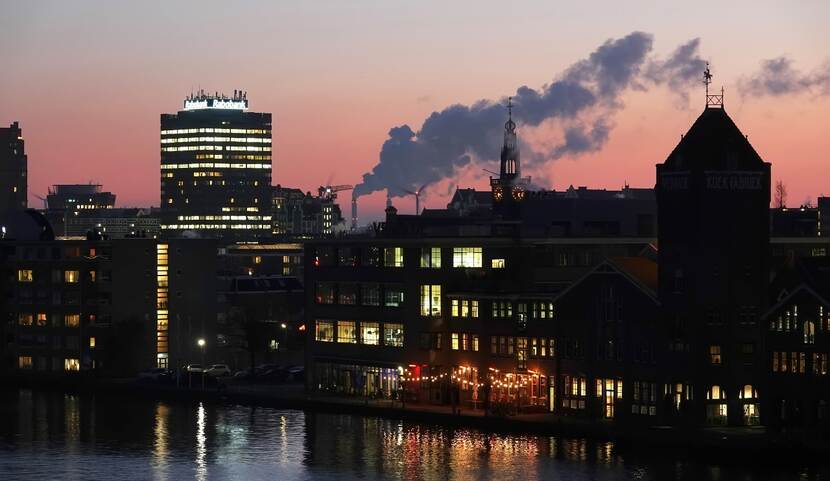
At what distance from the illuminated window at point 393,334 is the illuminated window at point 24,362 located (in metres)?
42.6

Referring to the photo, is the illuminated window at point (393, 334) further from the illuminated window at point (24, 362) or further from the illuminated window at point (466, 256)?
the illuminated window at point (24, 362)

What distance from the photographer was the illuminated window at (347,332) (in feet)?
429

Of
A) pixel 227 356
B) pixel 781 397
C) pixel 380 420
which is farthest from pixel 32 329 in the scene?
pixel 781 397

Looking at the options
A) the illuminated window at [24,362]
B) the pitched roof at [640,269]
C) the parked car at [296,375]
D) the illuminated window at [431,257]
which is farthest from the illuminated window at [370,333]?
the illuminated window at [24,362]

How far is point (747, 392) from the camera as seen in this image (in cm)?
10694

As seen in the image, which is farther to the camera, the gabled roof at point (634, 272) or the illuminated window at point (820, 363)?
the gabled roof at point (634, 272)

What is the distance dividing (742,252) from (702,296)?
3.30 meters

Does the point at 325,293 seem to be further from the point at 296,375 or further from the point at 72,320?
the point at 72,320

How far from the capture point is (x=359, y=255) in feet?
427

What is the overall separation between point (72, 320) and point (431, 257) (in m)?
43.2

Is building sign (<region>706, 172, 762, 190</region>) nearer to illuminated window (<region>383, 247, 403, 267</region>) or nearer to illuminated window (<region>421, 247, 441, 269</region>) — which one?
illuminated window (<region>421, 247, 441, 269</region>)

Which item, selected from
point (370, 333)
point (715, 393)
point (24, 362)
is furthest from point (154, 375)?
point (715, 393)

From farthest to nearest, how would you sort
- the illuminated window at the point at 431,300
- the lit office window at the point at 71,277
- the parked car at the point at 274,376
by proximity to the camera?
1. the lit office window at the point at 71,277
2. the parked car at the point at 274,376
3. the illuminated window at the point at 431,300

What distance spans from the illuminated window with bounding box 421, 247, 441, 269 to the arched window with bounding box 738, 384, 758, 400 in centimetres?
2501
